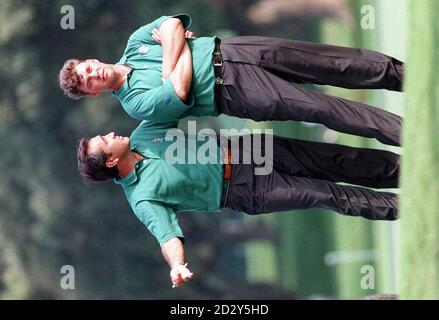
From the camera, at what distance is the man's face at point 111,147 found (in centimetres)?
324

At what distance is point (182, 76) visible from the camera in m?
3.09

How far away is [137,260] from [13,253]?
83 cm

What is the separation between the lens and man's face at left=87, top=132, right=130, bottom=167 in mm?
3236

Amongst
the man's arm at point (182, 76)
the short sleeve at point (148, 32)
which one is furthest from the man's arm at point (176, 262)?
the short sleeve at point (148, 32)

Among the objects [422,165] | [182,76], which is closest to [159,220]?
[182,76]

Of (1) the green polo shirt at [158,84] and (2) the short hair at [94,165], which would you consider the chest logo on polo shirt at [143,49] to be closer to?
(1) the green polo shirt at [158,84]

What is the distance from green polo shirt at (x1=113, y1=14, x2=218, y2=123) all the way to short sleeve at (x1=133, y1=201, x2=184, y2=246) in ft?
1.07

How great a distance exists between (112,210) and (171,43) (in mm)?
2724

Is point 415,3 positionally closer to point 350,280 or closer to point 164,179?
point 164,179

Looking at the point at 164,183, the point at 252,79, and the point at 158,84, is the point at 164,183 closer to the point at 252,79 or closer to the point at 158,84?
the point at 158,84

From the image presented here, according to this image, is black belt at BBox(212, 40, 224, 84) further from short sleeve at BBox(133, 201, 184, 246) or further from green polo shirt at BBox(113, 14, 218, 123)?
short sleeve at BBox(133, 201, 184, 246)

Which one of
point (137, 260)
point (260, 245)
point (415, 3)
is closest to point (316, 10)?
point (260, 245)

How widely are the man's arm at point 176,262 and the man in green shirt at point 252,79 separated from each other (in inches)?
18.5
